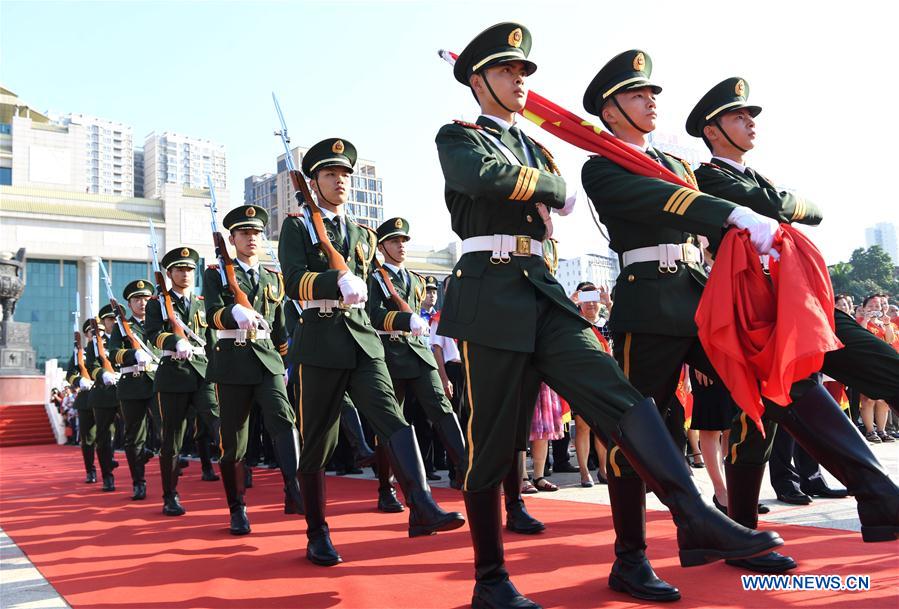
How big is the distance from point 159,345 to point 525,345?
4.72 m

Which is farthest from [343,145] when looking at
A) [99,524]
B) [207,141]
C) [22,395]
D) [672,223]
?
[207,141]

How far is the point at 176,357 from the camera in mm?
6828

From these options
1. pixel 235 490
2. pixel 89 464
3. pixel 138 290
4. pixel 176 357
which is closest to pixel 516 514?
pixel 235 490

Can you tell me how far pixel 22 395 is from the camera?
85.7 feet

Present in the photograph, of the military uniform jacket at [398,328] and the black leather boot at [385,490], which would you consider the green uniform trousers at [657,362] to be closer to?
the military uniform jacket at [398,328]

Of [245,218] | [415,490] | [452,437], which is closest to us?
[415,490]

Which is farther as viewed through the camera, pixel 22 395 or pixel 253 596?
pixel 22 395

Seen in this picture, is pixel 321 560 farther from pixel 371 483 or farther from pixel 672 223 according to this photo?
pixel 371 483

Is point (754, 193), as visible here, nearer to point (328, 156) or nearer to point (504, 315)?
point (504, 315)

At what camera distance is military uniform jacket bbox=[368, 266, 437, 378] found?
6.24 metres

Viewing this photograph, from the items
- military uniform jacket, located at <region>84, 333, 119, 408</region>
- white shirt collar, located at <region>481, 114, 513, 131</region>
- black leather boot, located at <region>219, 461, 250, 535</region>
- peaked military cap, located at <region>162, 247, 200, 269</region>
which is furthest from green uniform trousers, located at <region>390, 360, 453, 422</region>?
military uniform jacket, located at <region>84, 333, 119, 408</region>

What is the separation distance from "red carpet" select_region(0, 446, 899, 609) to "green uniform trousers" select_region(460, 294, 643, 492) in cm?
62

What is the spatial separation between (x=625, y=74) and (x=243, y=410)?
3.46m

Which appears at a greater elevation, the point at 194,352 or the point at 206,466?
the point at 194,352
